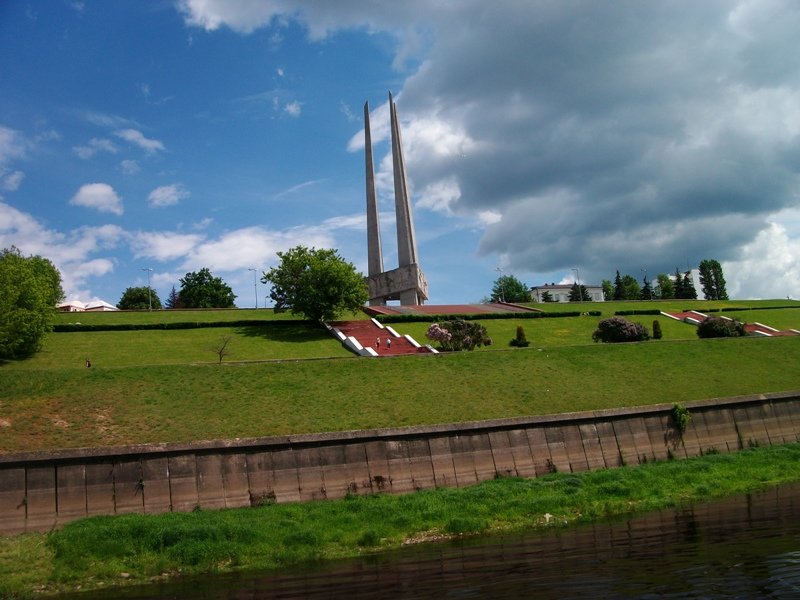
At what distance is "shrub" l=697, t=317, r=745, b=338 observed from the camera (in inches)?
1631

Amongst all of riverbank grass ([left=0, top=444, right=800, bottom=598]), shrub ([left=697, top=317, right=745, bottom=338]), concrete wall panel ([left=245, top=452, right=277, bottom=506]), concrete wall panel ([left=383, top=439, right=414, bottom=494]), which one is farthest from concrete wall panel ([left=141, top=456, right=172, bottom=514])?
shrub ([left=697, top=317, right=745, bottom=338])

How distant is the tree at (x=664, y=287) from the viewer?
5212 inches

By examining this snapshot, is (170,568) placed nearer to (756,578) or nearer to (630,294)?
(756,578)

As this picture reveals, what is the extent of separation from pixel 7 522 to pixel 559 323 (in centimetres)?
4440

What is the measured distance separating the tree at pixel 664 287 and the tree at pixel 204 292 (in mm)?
81047

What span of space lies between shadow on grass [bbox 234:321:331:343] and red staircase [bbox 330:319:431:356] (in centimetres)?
149

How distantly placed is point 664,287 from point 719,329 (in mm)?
98808

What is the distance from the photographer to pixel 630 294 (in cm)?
13650

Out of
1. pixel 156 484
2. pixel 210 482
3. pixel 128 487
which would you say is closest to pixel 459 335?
pixel 210 482

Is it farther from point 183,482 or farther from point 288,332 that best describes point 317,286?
point 183,482

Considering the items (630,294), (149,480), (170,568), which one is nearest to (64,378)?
(149,480)

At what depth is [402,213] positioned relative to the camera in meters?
76.4

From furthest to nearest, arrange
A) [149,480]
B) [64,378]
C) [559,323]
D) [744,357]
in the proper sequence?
1. [559,323]
2. [744,357]
3. [64,378]
4. [149,480]

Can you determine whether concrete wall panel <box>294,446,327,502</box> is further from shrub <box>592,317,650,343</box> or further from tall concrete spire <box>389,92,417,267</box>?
tall concrete spire <box>389,92,417,267</box>
